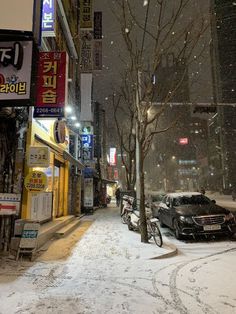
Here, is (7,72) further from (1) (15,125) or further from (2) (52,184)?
(2) (52,184)

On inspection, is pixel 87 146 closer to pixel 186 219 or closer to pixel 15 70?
pixel 186 219

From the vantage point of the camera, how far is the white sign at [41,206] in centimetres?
970

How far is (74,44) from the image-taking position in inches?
776

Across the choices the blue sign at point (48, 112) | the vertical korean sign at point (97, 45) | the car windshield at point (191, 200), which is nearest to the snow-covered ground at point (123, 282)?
the car windshield at point (191, 200)

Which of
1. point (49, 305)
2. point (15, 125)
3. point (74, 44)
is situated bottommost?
point (49, 305)

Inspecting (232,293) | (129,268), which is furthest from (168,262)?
(232,293)

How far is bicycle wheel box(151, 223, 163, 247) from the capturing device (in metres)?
8.80

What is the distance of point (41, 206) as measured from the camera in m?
10.9

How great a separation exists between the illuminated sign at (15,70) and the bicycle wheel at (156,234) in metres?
5.40

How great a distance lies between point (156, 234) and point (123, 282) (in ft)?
11.7

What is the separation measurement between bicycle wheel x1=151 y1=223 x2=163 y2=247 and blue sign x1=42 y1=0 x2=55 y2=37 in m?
7.69

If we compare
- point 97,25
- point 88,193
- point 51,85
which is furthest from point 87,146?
point 51,85

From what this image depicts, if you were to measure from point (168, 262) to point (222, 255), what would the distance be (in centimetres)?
162

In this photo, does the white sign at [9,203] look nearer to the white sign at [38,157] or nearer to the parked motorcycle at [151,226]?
the white sign at [38,157]
